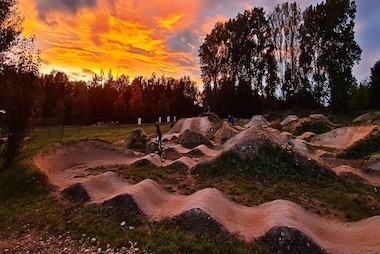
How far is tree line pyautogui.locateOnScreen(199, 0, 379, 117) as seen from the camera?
60344mm

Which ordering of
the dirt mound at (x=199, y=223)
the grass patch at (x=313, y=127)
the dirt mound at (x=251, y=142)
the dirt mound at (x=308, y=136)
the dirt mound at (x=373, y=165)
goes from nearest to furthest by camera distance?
the dirt mound at (x=199, y=223) < the dirt mound at (x=251, y=142) < the dirt mound at (x=373, y=165) < the dirt mound at (x=308, y=136) < the grass patch at (x=313, y=127)

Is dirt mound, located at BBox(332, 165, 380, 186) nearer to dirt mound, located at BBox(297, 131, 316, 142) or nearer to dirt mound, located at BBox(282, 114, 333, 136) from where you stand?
dirt mound, located at BBox(297, 131, 316, 142)

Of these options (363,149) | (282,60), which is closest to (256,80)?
(282,60)

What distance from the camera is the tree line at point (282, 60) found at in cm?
6034

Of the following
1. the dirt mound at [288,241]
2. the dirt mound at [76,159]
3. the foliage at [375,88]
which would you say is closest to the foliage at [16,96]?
the dirt mound at [76,159]

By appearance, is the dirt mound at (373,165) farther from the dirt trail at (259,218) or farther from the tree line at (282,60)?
the tree line at (282,60)

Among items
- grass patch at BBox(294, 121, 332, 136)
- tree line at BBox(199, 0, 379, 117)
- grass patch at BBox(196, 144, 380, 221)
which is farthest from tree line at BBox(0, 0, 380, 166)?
grass patch at BBox(196, 144, 380, 221)

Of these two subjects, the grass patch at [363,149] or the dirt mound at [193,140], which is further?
the dirt mound at [193,140]

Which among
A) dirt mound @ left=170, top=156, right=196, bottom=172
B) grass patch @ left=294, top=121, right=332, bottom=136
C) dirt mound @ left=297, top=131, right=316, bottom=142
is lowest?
dirt mound @ left=170, top=156, right=196, bottom=172

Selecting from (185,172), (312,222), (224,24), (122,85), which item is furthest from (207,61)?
(312,222)

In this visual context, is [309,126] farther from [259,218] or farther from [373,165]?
[259,218]

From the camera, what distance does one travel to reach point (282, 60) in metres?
69.2

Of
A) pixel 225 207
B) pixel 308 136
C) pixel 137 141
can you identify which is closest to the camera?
pixel 225 207

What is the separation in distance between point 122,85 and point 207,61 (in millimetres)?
29435
